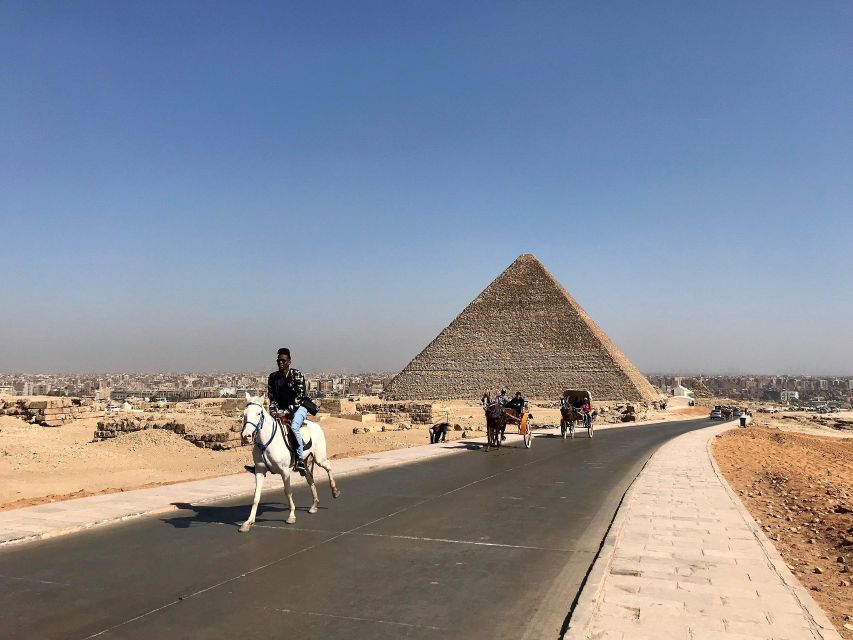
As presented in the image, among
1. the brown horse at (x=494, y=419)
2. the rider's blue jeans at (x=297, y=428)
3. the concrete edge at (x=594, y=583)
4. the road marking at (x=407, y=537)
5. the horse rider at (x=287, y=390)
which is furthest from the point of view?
the brown horse at (x=494, y=419)

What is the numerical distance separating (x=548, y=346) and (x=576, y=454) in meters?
128

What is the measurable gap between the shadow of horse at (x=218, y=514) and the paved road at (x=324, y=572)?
0.12ft

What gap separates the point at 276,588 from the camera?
556 centimetres

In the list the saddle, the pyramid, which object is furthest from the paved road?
the pyramid

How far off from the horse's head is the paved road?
1197 millimetres

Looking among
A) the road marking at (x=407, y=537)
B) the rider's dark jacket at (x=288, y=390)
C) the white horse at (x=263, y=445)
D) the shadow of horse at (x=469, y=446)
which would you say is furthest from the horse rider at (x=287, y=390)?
the shadow of horse at (x=469, y=446)

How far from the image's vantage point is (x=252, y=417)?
7969 mm

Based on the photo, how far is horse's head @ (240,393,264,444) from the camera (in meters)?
7.90

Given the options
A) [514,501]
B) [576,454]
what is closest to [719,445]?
[576,454]

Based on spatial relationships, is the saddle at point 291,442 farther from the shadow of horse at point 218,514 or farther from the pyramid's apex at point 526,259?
the pyramid's apex at point 526,259

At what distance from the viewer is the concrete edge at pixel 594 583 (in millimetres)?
4512

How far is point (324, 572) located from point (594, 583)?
8.00ft

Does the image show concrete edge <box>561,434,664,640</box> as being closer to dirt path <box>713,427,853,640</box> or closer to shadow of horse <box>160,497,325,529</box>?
dirt path <box>713,427,853,640</box>

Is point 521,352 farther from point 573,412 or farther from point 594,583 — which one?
point 594,583
